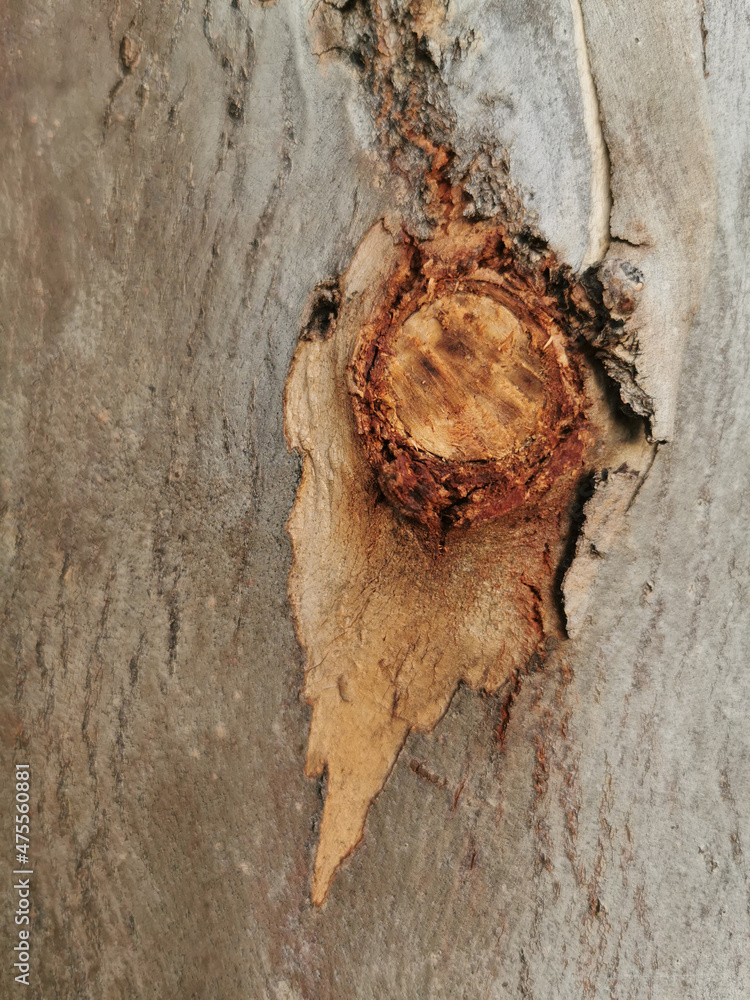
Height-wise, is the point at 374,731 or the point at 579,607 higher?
the point at 579,607

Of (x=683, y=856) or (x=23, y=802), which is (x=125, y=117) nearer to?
(x=23, y=802)

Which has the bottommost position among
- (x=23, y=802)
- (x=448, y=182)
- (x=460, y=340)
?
(x=23, y=802)

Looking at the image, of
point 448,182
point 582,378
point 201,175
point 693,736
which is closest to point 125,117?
point 201,175

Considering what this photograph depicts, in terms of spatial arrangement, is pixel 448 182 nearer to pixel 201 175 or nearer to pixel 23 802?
pixel 201 175

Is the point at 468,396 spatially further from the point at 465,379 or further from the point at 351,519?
the point at 351,519
